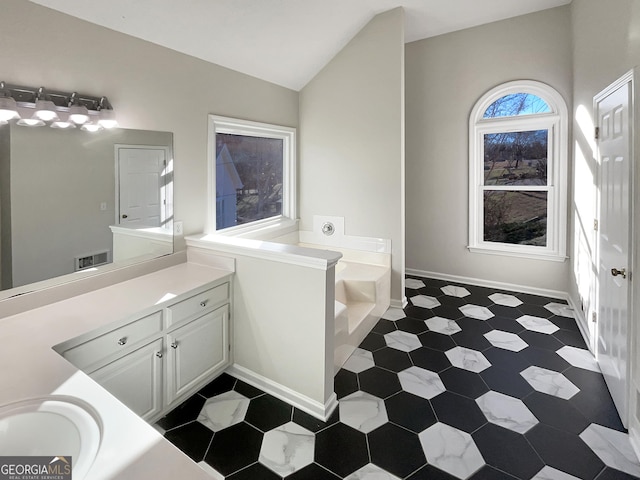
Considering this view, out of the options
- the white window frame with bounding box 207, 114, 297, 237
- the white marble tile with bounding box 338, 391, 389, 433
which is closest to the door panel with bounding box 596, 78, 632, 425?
the white marble tile with bounding box 338, 391, 389, 433

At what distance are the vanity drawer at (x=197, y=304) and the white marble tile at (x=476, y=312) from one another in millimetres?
2389

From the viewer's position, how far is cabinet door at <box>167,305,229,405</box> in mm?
2035

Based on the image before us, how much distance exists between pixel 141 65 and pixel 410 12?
266 cm

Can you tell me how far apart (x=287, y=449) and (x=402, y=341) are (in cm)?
146

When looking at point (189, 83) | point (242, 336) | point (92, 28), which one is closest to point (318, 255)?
point (242, 336)

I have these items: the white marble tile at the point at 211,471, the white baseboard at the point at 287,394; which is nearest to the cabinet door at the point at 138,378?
the white marble tile at the point at 211,471

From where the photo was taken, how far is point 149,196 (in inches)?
94.8

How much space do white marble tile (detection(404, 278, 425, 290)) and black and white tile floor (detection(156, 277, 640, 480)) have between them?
128cm

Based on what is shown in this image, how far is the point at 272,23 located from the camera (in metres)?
2.78

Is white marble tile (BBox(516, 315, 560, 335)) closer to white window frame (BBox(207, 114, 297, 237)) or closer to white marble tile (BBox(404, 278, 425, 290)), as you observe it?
white marble tile (BBox(404, 278, 425, 290))

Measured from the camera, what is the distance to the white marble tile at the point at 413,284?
14.1ft

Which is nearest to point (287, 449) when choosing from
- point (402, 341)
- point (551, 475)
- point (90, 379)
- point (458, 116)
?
point (90, 379)

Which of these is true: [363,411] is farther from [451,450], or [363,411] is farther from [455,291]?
[455,291]

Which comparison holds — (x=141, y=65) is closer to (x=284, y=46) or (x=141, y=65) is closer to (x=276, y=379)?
(x=284, y=46)
